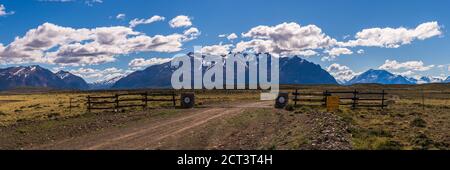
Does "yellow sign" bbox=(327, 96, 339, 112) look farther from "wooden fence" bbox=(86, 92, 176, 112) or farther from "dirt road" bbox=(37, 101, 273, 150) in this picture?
"wooden fence" bbox=(86, 92, 176, 112)

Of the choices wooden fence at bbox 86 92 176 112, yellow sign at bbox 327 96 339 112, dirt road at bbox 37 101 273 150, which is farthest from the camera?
wooden fence at bbox 86 92 176 112

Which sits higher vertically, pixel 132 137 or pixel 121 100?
pixel 121 100

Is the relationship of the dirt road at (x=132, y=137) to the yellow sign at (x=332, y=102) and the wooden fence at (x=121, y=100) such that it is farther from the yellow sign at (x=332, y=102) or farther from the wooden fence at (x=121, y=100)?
the yellow sign at (x=332, y=102)

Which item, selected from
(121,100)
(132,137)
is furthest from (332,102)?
(132,137)

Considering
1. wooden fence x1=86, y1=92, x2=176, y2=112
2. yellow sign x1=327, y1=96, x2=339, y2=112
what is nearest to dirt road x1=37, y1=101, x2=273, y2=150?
wooden fence x1=86, y1=92, x2=176, y2=112

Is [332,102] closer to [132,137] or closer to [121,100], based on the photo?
[121,100]

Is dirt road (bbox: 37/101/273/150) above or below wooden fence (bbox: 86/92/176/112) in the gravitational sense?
below

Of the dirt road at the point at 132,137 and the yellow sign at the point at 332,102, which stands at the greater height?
the yellow sign at the point at 332,102

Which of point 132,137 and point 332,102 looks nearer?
point 132,137

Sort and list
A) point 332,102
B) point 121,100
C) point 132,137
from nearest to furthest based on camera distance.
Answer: point 132,137 → point 332,102 → point 121,100

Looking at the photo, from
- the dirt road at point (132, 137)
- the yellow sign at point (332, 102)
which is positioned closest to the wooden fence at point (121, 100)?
the dirt road at point (132, 137)
